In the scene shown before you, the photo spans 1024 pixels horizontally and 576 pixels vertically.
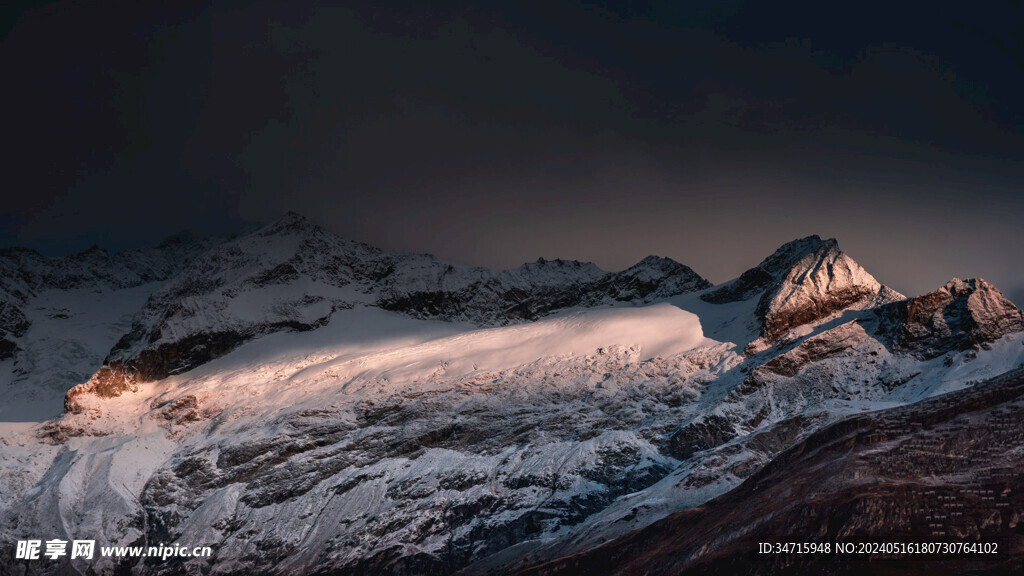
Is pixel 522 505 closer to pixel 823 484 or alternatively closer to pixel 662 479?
pixel 662 479

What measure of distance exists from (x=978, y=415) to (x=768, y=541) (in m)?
41.2

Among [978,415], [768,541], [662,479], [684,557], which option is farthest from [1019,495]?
[662,479]

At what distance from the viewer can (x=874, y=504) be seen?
166 metres

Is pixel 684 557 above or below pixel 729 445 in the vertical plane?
below

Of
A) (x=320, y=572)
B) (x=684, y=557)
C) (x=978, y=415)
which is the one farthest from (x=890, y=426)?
(x=320, y=572)

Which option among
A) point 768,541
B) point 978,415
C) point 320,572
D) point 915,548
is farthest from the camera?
point 320,572

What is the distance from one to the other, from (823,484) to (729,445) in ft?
86.4

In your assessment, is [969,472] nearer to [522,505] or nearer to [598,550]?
[598,550]

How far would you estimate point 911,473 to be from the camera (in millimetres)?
169750

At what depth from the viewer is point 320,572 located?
641ft

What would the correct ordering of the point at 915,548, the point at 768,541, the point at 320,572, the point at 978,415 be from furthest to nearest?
the point at 320,572, the point at 978,415, the point at 768,541, the point at 915,548

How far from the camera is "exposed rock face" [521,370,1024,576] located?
155375 mm

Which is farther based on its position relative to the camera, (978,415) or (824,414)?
(824,414)

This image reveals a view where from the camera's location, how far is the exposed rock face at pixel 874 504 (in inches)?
6117
